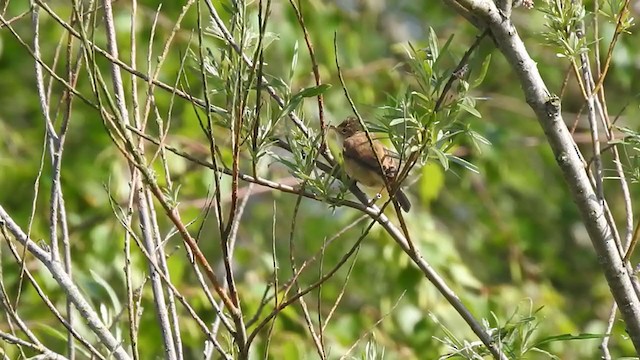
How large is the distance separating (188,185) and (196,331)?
63 centimetres

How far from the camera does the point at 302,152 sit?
1.93 metres

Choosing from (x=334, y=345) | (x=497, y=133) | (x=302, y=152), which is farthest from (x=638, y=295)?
(x=497, y=133)

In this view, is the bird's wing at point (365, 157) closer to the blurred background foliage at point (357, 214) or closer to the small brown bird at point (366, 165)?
the small brown bird at point (366, 165)

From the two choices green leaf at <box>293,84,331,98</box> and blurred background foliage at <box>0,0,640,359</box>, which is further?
blurred background foliage at <box>0,0,640,359</box>

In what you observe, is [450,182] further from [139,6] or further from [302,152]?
[302,152]

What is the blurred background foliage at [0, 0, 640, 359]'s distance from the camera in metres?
4.11

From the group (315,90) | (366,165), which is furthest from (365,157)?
(315,90)

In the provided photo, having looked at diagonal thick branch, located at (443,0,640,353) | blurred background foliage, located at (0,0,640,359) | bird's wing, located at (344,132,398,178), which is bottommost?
blurred background foliage, located at (0,0,640,359)

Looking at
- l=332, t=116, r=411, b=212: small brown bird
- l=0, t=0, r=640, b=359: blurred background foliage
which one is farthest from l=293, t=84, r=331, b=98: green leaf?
l=332, t=116, r=411, b=212: small brown bird

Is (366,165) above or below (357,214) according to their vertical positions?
above

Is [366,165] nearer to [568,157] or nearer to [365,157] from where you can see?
[365,157]

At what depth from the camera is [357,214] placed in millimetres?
4422

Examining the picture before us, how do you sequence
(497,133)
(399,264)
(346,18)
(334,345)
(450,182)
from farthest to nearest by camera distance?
(450,182)
(346,18)
(497,133)
(399,264)
(334,345)

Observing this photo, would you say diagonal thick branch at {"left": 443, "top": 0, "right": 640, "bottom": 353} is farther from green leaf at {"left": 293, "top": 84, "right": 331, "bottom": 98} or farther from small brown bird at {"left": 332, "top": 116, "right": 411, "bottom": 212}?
small brown bird at {"left": 332, "top": 116, "right": 411, "bottom": 212}
